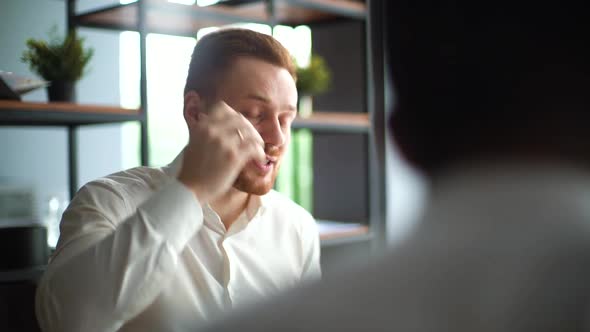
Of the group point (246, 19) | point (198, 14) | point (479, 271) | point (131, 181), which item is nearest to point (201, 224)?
point (131, 181)

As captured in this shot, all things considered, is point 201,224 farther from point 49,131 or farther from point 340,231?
point 49,131

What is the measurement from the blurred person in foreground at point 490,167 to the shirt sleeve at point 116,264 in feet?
1.72

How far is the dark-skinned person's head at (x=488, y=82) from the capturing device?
1.06 feet

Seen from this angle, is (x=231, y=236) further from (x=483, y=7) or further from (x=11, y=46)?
(x=11, y=46)

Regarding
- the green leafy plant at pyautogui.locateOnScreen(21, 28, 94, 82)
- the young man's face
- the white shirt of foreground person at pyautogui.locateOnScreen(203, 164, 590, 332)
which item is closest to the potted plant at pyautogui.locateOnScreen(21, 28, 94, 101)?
the green leafy plant at pyautogui.locateOnScreen(21, 28, 94, 82)

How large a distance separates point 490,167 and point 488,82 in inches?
1.7

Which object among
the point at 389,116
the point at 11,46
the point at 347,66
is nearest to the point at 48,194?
the point at 11,46

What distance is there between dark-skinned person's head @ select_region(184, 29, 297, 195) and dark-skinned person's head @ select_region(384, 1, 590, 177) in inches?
38.2

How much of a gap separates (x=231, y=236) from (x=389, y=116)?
968mm

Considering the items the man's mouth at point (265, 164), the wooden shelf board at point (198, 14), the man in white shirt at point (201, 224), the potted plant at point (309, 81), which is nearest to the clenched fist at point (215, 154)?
the man in white shirt at point (201, 224)

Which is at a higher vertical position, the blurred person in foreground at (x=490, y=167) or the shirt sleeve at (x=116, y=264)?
the blurred person in foreground at (x=490, y=167)

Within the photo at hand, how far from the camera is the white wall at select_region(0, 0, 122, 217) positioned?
2.54 metres

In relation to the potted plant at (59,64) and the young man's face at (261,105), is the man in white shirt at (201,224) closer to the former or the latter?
the young man's face at (261,105)

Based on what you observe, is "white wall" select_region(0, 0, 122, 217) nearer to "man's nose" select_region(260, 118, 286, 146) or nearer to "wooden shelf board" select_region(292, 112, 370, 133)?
"wooden shelf board" select_region(292, 112, 370, 133)
